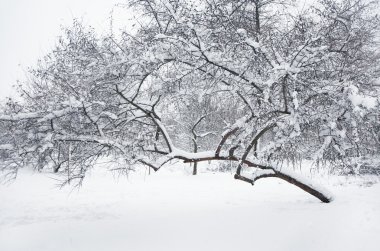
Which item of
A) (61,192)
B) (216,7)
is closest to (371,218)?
(216,7)

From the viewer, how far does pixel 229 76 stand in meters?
8.27

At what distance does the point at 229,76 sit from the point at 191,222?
→ 3.90 metres

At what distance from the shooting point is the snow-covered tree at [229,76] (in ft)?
23.0

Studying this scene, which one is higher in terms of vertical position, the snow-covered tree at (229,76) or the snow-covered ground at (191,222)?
the snow-covered tree at (229,76)

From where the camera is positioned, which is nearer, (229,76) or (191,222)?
(229,76)

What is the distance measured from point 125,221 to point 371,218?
6.18 metres

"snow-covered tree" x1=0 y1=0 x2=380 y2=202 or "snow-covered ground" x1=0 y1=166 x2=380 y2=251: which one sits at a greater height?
"snow-covered tree" x1=0 y1=0 x2=380 y2=202

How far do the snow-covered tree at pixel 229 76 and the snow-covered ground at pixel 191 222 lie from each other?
4.21 ft

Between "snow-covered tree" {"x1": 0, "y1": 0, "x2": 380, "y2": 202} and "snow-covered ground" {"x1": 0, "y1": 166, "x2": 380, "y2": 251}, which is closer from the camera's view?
"snow-covered ground" {"x1": 0, "y1": 166, "x2": 380, "y2": 251}

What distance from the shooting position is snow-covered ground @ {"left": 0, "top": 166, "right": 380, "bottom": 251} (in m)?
6.68

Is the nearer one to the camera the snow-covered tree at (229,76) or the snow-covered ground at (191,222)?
the snow-covered ground at (191,222)

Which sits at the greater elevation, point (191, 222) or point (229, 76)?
point (229, 76)

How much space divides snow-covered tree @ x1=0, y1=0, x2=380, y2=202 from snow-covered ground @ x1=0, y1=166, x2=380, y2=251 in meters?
1.28

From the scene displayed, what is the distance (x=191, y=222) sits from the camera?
857 centimetres
